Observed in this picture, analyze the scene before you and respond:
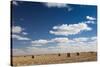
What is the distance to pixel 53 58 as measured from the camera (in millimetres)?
2738

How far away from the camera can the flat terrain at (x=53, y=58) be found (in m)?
2.62

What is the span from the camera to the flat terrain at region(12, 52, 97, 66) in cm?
262

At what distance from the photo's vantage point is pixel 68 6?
2.81 m

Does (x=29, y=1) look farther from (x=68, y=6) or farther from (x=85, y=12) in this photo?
(x=85, y=12)

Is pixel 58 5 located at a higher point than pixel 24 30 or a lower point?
higher
